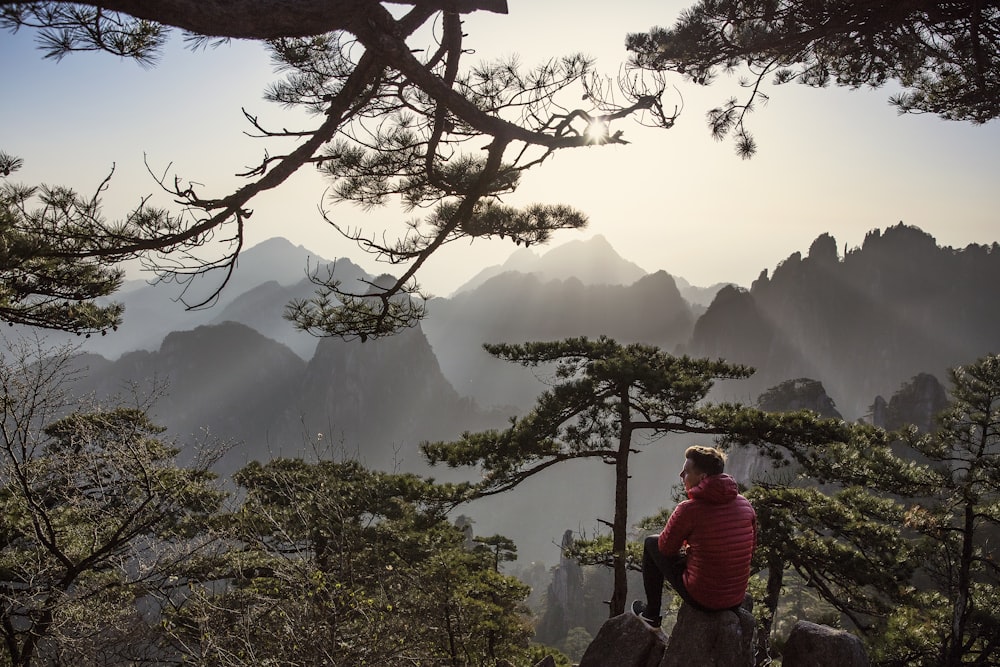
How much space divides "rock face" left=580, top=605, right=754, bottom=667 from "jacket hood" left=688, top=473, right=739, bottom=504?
973 millimetres

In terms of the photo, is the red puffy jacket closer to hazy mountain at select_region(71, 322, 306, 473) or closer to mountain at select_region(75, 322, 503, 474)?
mountain at select_region(75, 322, 503, 474)

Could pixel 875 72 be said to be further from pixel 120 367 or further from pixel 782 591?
pixel 120 367

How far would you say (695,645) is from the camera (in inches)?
142

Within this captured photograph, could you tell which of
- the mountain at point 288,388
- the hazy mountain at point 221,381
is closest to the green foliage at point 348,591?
the mountain at point 288,388

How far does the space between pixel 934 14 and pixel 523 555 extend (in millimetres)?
100675

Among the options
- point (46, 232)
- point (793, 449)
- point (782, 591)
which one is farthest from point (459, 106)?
point (782, 591)

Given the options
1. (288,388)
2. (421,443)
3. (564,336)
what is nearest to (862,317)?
(564,336)

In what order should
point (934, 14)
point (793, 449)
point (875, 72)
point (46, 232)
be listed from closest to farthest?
point (46, 232) < point (934, 14) < point (875, 72) < point (793, 449)

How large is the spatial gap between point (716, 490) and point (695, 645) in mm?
1269

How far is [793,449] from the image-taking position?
23.6 ft

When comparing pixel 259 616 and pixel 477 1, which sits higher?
pixel 477 1

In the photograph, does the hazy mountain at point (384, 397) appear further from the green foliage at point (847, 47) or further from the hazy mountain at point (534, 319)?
the green foliage at point (847, 47)

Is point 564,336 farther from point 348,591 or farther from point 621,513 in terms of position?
point 348,591

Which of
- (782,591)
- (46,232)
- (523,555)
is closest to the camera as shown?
(46,232)
